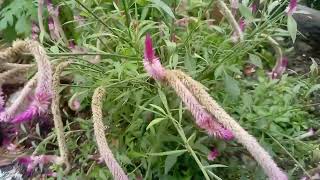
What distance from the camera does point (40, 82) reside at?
121cm

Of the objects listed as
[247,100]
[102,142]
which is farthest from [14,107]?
[247,100]

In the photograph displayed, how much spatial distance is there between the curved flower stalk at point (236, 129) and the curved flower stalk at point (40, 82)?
10.9 inches

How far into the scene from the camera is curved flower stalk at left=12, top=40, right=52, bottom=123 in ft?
3.99

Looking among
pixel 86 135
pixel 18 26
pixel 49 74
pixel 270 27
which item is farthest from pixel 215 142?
pixel 18 26

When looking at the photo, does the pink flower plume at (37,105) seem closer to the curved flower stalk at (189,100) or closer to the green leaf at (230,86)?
the curved flower stalk at (189,100)

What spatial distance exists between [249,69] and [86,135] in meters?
0.73

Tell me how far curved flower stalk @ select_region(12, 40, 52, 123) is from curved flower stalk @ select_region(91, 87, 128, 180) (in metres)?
0.13

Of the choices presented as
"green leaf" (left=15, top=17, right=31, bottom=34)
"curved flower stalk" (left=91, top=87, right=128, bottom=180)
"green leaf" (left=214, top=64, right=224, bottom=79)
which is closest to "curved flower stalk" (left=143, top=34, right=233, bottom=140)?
"curved flower stalk" (left=91, top=87, right=128, bottom=180)

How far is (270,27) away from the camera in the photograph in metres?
1.86

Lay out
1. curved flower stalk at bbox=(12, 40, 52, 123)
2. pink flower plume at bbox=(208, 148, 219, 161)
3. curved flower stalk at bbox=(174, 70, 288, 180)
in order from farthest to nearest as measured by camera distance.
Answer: pink flower plume at bbox=(208, 148, 219, 161) < curved flower stalk at bbox=(12, 40, 52, 123) < curved flower stalk at bbox=(174, 70, 288, 180)

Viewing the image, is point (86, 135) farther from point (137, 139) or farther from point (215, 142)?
point (215, 142)

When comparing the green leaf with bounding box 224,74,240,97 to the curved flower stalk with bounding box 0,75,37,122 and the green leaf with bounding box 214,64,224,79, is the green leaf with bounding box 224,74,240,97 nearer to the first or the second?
the green leaf with bounding box 214,64,224,79

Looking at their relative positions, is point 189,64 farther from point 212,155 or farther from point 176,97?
point 212,155

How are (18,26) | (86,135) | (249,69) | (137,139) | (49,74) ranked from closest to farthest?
(49,74)
(137,139)
(86,135)
(249,69)
(18,26)
